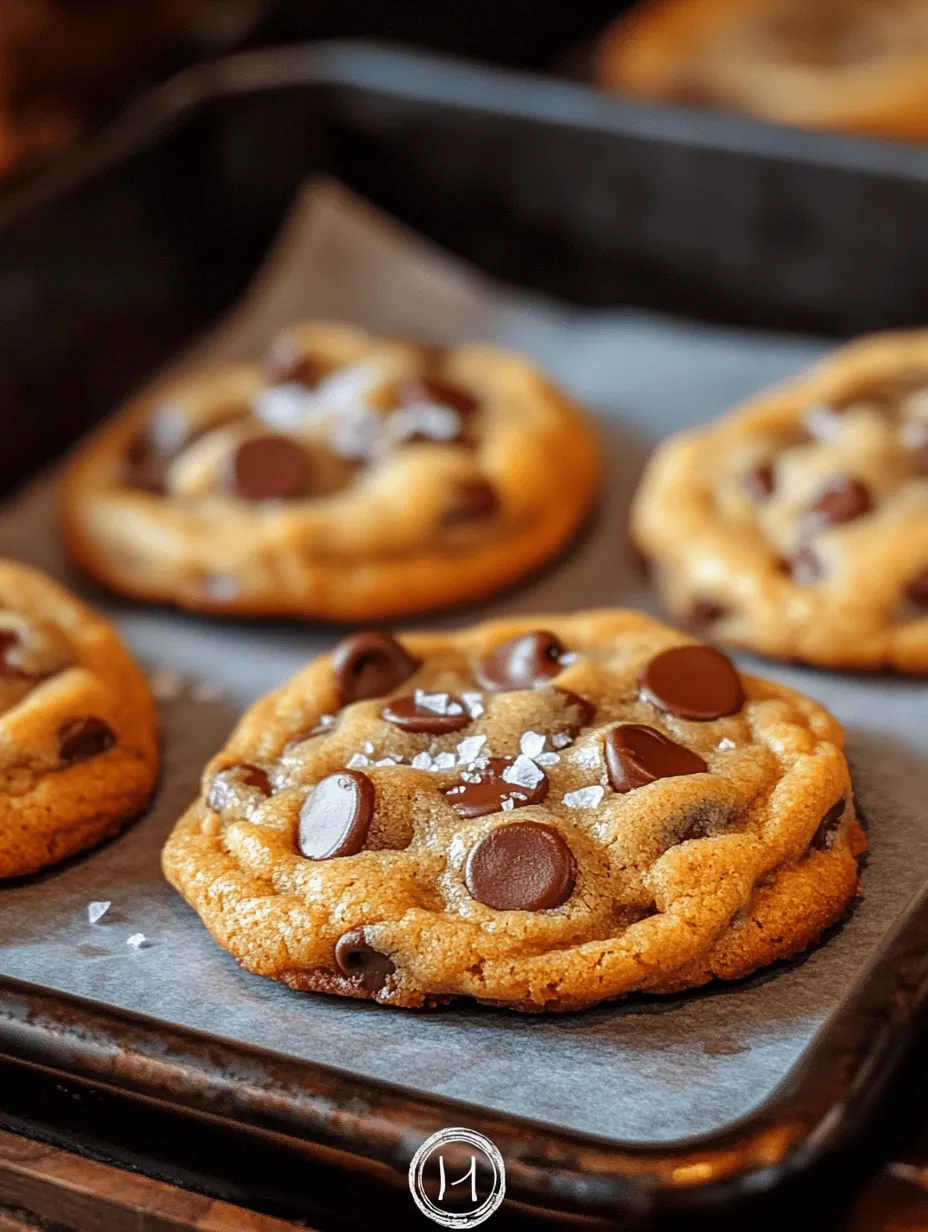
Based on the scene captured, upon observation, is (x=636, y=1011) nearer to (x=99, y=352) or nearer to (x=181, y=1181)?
(x=181, y=1181)

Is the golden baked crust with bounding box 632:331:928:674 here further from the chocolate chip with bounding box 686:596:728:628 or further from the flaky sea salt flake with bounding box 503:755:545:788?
the flaky sea salt flake with bounding box 503:755:545:788

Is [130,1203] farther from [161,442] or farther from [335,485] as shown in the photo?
[161,442]

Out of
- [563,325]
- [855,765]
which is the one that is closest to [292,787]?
[855,765]

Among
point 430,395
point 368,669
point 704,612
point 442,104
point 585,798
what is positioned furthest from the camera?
point 442,104

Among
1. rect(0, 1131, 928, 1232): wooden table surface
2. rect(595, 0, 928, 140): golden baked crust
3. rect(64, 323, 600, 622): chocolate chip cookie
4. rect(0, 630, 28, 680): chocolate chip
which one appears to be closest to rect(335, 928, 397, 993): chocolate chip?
rect(0, 1131, 928, 1232): wooden table surface

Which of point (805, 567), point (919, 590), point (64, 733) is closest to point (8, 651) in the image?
point (64, 733)
